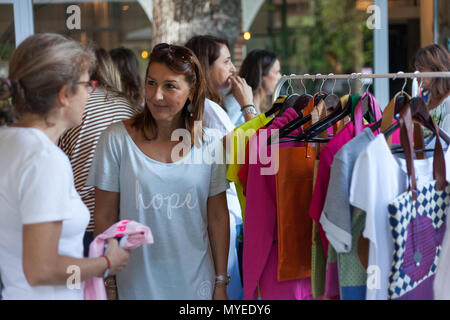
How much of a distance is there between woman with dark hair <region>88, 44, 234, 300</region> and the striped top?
0.61 m

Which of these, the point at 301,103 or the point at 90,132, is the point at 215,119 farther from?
the point at 90,132

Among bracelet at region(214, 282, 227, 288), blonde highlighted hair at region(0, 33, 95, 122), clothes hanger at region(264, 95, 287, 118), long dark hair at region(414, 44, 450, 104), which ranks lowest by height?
bracelet at region(214, 282, 227, 288)

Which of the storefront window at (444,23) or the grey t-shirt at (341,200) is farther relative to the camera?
the storefront window at (444,23)

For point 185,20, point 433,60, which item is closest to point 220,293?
point 433,60

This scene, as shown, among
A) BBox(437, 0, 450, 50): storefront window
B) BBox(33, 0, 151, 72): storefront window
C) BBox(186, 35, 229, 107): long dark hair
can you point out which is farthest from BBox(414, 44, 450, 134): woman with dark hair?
BBox(33, 0, 151, 72): storefront window

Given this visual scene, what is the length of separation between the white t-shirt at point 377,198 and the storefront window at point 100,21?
10.5 ft

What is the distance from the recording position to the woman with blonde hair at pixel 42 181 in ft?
4.42

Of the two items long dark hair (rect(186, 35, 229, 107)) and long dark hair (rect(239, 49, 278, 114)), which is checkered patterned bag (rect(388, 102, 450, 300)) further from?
long dark hair (rect(239, 49, 278, 114))

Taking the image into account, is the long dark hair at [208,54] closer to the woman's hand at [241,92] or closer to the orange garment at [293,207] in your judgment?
the woman's hand at [241,92]

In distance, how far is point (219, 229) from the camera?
1991 millimetres

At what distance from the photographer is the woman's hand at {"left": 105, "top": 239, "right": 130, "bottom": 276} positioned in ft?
5.11

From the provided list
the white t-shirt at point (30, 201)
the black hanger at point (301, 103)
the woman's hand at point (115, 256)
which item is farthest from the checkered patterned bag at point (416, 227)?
the white t-shirt at point (30, 201)

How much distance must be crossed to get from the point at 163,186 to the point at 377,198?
73 centimetres
